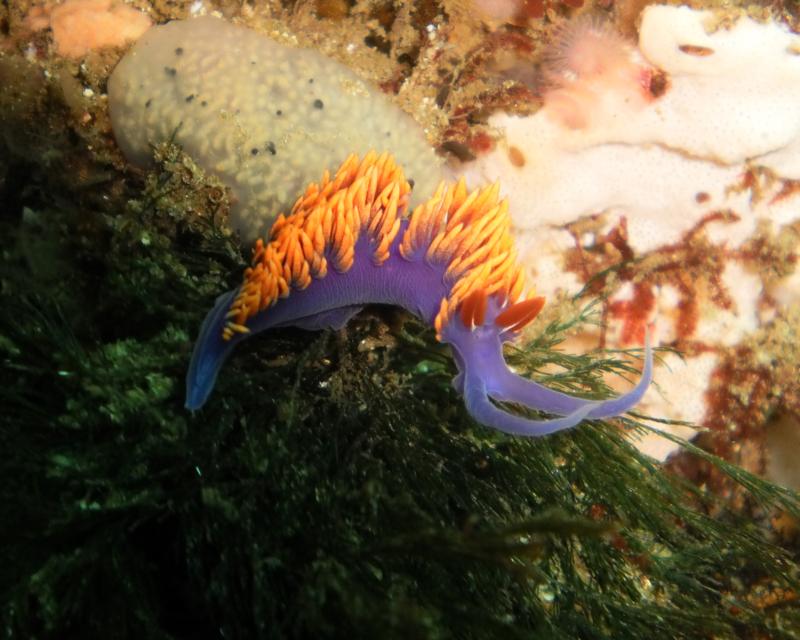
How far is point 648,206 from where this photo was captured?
3.91m

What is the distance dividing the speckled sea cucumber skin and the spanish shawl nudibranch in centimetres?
40

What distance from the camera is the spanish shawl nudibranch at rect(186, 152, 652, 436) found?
2467mm

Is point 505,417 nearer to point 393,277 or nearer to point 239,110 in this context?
point 393,277

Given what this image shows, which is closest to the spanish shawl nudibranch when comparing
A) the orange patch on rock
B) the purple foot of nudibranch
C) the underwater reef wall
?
the purple foot of nudibranch

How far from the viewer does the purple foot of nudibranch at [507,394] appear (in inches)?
88.0

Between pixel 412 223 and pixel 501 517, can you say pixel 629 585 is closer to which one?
pixel 501 517

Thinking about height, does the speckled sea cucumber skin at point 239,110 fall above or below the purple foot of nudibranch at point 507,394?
above

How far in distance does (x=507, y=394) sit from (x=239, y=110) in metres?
2.05

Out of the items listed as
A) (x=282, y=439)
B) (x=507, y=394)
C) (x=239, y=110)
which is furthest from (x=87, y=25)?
(x=507, y=394)

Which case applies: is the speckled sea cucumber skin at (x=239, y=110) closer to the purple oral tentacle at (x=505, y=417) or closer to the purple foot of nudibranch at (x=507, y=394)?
the purple foot of nudibranch at (x=507, y=394)

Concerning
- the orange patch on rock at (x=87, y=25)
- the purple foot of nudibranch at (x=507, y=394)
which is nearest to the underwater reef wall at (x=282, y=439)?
the orange patch on rock at (x=87, y=25)

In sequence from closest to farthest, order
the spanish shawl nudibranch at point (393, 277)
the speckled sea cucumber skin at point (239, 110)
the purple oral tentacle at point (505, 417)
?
the purple oral tentacle at point (505, 417) → the spanish shawl nudibranch at point (393, 277) → the speckled sea cucumber skin at point (239, 110)

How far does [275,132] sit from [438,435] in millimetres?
1892

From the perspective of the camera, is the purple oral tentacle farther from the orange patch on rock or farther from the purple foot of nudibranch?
the orange patch on rock
